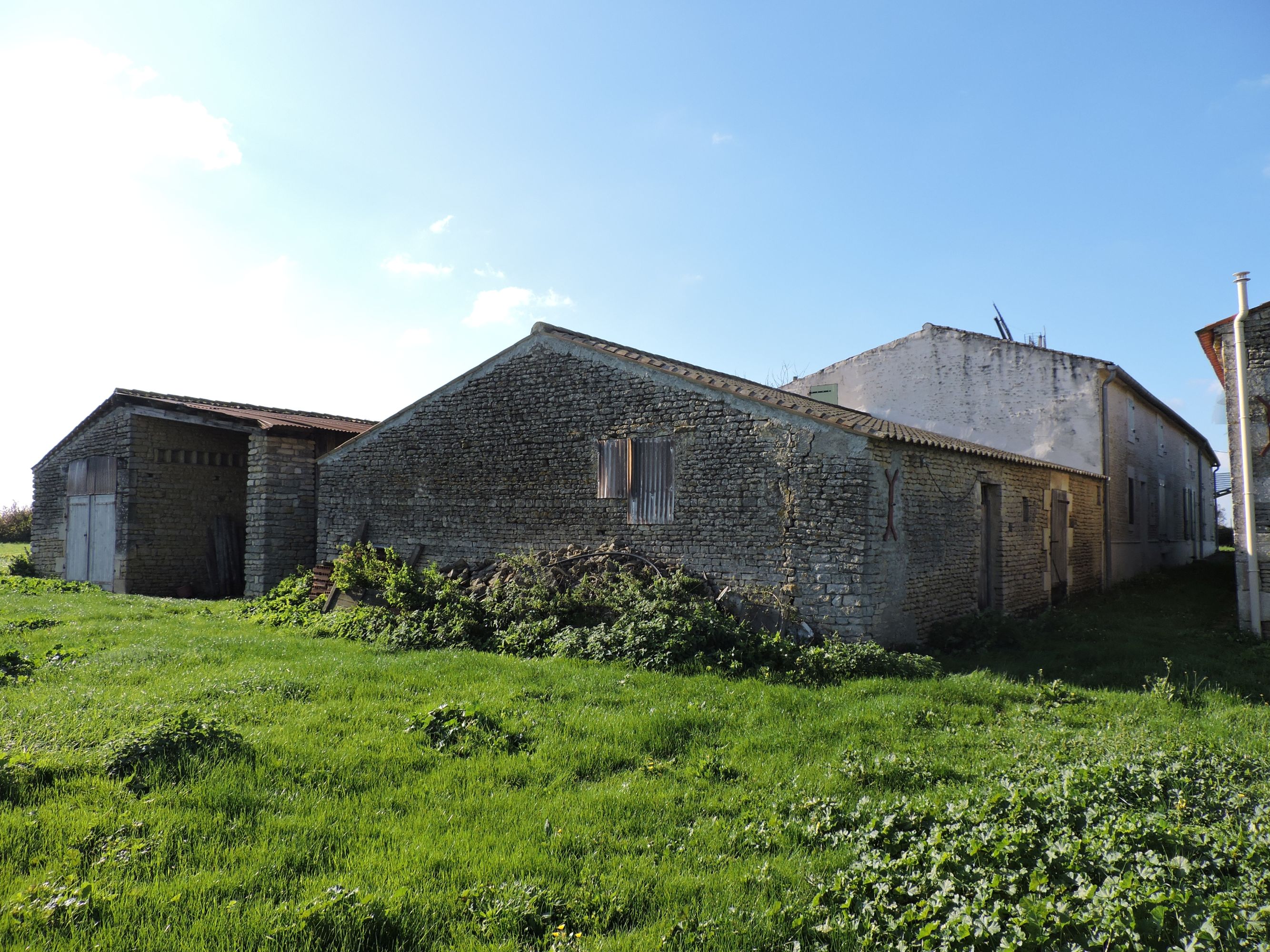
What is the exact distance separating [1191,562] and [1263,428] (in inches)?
637

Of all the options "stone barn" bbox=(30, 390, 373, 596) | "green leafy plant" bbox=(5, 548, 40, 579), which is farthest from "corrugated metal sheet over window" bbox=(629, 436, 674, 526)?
"green leafy plant" bbox=(5, 548, 40, 579)

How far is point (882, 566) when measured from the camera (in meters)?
9.64

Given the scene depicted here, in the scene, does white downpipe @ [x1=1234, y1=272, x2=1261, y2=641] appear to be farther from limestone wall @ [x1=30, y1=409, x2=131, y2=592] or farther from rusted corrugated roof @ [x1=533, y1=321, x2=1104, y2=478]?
limestone wall @ [x1=30, y1=409, x2=131, y2=592]

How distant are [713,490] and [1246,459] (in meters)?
8.11

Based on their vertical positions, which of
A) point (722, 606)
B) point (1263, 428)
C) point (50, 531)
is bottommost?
point (722, 606)

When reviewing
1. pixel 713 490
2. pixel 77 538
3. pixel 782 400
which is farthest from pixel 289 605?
pixel 782 400

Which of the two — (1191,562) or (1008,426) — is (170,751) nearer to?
(1008,426)

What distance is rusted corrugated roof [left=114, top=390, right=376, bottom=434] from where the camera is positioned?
51.6ft

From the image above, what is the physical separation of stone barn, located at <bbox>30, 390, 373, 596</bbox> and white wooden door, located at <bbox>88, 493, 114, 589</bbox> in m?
0.04

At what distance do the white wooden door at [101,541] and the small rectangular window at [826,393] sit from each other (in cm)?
1760

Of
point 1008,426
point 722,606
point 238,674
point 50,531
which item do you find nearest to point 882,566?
point 722,606

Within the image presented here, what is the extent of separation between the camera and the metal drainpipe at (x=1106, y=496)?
55.1 ft

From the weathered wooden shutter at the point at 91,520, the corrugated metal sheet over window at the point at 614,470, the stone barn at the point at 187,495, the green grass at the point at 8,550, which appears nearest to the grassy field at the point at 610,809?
the corrugated metal sheet over window at the point at 614,470

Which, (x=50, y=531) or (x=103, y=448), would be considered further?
(x=50, y=531)
